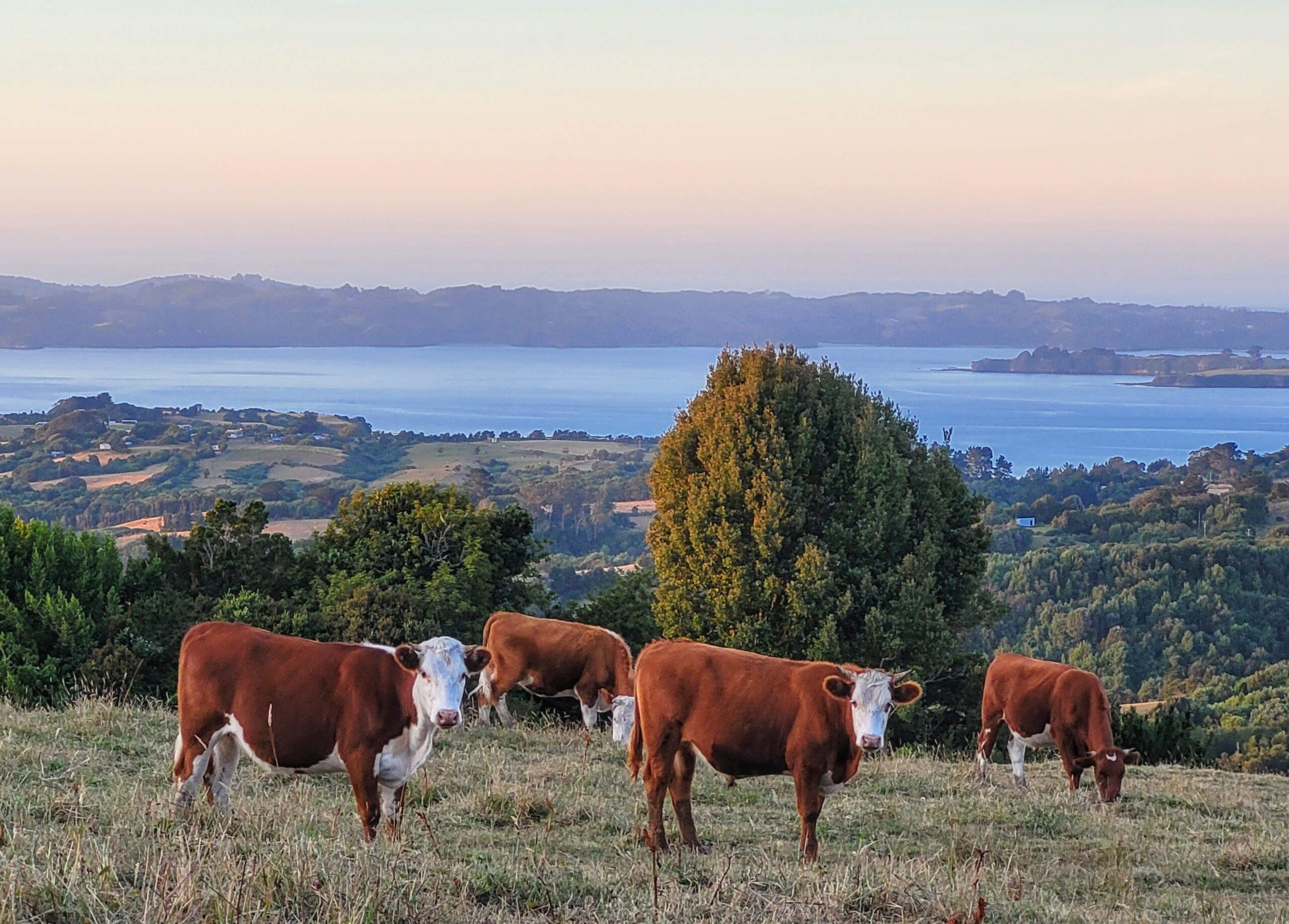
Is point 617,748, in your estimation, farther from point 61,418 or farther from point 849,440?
point 61,418

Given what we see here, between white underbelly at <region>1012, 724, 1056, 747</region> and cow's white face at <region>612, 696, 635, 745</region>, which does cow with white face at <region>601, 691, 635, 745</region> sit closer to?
cow's white face at <region>612, 696, 635, 745</region>

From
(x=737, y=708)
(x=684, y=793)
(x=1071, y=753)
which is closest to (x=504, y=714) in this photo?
(x=1071, y=753)

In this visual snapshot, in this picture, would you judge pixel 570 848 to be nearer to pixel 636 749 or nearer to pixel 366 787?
pixel 636 749

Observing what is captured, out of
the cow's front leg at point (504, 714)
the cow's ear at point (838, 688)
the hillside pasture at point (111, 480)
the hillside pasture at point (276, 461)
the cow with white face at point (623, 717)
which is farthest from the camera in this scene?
the hillside pasture at point (276, 461)

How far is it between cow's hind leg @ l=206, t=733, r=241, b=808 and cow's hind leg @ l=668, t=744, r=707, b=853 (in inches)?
118

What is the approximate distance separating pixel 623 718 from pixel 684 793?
23.3ft

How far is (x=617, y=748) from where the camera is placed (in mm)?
14922

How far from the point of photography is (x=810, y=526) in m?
27.8

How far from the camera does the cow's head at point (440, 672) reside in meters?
8.03

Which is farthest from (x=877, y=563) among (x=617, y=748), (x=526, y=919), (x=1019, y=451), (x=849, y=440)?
(x=1019, y=451)

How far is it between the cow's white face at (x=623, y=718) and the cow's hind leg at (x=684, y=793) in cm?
643

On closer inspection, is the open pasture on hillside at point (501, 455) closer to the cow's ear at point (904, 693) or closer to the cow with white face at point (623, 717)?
the cow with white face at point (623, 717)

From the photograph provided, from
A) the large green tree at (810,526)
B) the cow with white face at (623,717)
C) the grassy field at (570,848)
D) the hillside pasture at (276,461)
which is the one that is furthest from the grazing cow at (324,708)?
the hillside pasture at (276,461)

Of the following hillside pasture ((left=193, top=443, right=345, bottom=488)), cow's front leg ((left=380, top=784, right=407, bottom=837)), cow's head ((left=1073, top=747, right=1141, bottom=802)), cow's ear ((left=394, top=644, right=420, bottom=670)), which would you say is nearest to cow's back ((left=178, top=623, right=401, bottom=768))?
cow's ear ((left=394, top=644, right=420, bottom=670))
